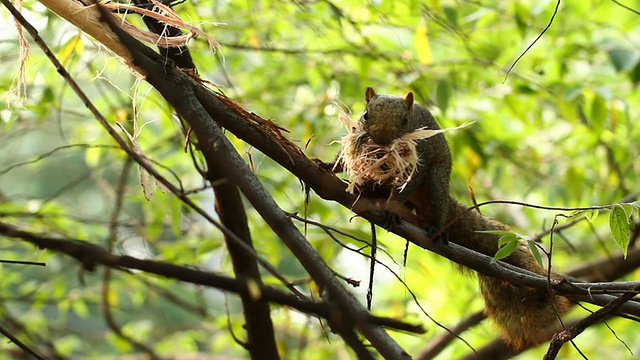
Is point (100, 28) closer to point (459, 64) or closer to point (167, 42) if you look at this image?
point (167, 42)

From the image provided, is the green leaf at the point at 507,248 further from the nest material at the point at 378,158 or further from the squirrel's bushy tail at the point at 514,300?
the squirrel's bushy tail at the point at 514,300

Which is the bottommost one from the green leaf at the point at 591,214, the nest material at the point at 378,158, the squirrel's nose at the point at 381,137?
the green leaf at the point at 591,214

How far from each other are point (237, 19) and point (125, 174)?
97 cm

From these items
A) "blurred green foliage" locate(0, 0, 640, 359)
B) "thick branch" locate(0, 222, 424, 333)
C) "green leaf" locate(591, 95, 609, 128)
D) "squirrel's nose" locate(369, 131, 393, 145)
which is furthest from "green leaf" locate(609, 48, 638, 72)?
"thick branch" locate(0, 222, 424, 333)

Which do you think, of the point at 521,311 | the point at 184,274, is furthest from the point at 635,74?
the point at 184,274

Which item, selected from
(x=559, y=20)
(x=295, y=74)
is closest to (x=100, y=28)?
(x=295, y=74)

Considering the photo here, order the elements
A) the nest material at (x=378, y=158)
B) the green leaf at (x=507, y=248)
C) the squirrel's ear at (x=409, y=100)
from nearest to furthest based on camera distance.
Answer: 1. the green leaf at (x=507, y=248)
2. the nest material at (x=378, y=158)
3. the squirrel's ear at (x=409, y=100)

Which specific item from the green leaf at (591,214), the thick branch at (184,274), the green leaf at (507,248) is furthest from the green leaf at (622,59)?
the thick branch at (184,274)

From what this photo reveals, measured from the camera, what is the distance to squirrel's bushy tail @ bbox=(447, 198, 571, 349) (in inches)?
66.6

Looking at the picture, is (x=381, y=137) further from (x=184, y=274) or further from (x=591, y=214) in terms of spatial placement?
(x=184, y=274)

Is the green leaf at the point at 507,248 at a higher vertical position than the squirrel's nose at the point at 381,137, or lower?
lower

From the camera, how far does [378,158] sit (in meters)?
1.54

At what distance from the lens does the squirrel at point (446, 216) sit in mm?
1672

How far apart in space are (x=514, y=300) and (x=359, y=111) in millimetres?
1430
